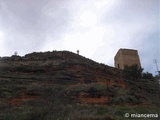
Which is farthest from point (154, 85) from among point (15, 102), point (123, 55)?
point (15, 102)

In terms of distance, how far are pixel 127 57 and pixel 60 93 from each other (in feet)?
75.4

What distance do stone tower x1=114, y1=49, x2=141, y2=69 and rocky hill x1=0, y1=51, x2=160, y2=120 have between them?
38.8ft

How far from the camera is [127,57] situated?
34.0 metres

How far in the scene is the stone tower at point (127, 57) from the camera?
33531mm

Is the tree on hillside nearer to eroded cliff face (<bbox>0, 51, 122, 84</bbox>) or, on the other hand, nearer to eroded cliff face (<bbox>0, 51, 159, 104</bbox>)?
eroded cliff face (<bbox>0, 51, 159, 104</bbox>)

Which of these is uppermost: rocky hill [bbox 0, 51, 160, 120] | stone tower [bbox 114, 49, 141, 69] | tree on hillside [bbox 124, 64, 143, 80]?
stone tower [bbox 114, 49, 141, 69]

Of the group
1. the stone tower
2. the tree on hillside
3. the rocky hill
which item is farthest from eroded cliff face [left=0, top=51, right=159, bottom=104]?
the stone tower

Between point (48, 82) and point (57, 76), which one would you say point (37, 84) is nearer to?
point (48, 82)

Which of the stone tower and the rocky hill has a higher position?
the stone tower

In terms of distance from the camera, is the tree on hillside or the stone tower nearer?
the tree on hillside

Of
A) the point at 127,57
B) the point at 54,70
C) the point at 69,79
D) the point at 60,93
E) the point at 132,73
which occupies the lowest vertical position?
the point at 60,93

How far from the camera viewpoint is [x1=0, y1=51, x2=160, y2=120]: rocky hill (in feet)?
35.3

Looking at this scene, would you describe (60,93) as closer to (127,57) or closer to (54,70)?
(54,70)

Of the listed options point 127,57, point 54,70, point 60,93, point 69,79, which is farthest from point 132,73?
point 60,93
